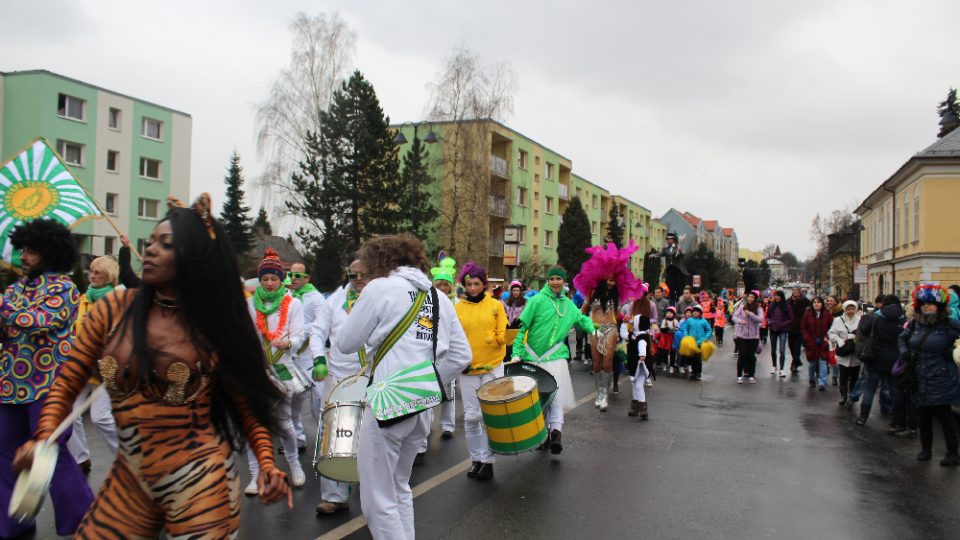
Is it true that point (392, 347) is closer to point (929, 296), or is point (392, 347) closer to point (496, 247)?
point (929, 296)

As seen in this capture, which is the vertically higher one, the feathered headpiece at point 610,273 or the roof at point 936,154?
the roof at point 936,154

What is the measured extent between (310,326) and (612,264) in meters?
5.14

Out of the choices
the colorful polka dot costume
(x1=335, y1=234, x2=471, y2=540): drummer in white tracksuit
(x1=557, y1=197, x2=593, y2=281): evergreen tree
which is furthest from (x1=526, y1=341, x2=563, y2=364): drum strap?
(x1=557, y1=197, x2=593, y2=281): evergreen tree

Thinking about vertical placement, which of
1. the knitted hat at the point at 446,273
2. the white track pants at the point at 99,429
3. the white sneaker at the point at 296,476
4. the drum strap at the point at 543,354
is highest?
the knitted hat at the point at 446,273

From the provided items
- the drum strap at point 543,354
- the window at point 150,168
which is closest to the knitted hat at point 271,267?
the drum strap at point 543,354

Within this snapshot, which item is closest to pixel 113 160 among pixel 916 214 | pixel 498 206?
pixel 498 206

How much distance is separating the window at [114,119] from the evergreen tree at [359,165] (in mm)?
14496

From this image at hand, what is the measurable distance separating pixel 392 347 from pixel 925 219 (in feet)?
131

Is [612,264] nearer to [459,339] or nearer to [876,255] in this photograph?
[459,339]

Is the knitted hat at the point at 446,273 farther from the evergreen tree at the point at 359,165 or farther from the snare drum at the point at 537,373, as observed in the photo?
the evergreen tree at the point at 359,165

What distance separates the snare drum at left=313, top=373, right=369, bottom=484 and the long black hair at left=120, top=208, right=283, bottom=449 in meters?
1.87

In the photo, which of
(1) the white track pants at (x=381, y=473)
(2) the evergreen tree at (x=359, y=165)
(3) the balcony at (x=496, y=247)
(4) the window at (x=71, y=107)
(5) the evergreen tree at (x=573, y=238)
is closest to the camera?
(1) the white track pants at (x=381, y=473)

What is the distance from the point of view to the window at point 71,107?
38.5 meters

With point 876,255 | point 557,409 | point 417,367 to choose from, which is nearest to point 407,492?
point 417,367
